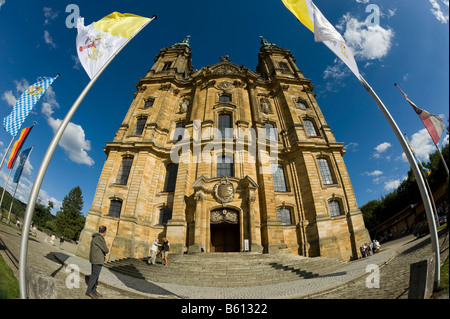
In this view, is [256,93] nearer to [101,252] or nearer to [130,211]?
[130,211]

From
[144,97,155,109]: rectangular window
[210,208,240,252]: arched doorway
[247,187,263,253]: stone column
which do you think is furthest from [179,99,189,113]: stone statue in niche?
[247,187,263,253]: stone column

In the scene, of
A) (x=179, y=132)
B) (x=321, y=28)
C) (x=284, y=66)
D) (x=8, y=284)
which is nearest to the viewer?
(x=8, y=284)

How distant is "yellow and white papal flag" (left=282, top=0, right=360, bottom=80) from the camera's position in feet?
23.1

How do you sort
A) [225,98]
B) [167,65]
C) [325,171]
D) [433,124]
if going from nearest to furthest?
[433,124], [325,171], [225,98], [167,65]

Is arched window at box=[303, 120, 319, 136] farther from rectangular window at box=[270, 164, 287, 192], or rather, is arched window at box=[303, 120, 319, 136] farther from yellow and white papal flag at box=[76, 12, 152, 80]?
yellow and white papal flag at box=[76, 12, 152, 80]

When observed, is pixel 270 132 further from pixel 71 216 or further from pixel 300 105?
pixel 71 216

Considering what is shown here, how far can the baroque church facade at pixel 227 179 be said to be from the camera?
16484 millimetres

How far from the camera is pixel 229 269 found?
435 inches

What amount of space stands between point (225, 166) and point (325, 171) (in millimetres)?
10341

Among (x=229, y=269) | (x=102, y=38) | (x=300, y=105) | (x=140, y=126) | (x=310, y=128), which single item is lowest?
(x=229, y=269)

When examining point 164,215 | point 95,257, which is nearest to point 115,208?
point 164,215
